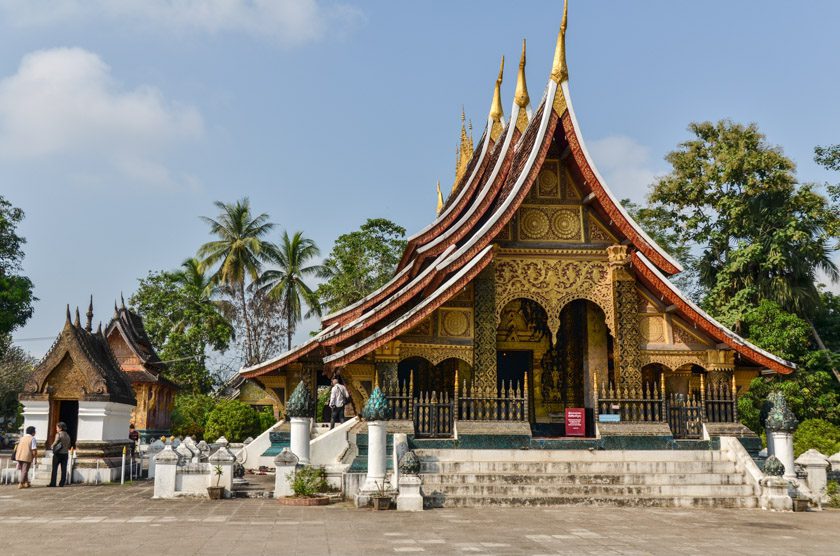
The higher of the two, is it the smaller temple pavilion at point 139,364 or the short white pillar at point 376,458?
the smaller temple pavilion at point 139,364

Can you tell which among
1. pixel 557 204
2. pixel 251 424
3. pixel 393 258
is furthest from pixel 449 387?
pixel 393 258

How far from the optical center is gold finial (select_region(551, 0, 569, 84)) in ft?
46.1

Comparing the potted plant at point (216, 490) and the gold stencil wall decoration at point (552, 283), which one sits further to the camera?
the gold stencil wall decoration at point (552, 283)

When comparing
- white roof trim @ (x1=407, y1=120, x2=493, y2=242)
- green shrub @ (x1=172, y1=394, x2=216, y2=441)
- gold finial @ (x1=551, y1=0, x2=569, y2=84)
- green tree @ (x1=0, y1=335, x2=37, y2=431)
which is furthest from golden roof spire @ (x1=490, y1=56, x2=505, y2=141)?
green tree @ (x1=0, y1=335, x2=37, y2=431)

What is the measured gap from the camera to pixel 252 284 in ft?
125

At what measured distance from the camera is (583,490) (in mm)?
10836

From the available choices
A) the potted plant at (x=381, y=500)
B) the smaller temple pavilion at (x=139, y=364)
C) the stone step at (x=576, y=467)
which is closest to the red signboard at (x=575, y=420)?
the stone step at (x=576, y=467)

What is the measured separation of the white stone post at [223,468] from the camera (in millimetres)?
11219

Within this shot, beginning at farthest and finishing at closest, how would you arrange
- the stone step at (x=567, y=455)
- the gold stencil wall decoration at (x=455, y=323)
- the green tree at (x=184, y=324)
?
the green tree at (x=184, y=324) → the gold stencil wall decoration at (x=455, y=323) → the stone step at (x=567, y=455)

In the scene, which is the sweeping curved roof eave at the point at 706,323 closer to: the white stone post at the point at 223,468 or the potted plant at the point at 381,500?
the potted plant at the point at 381,500

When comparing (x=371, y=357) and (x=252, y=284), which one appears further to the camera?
(x=252, y=284)

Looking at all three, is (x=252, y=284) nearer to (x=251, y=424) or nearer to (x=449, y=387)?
(x=251, y=424)

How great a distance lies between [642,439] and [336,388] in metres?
5.40

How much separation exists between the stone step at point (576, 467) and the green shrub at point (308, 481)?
1460mm
